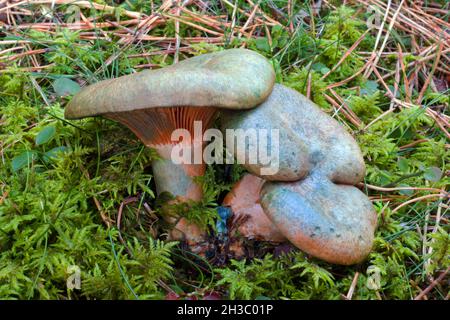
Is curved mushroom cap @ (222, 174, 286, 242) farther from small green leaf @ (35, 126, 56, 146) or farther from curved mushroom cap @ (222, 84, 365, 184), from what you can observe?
small green leaf @ (35, 126, 56, 146)

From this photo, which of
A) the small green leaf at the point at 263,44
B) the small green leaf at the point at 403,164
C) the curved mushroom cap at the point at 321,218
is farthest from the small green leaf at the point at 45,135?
the small green leaf at the point at 403,164

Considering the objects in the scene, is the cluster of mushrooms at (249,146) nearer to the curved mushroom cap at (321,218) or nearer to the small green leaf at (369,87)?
the curved mushroom cap at (321,218)

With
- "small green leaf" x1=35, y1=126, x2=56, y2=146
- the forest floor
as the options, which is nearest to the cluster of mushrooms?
the forest floor

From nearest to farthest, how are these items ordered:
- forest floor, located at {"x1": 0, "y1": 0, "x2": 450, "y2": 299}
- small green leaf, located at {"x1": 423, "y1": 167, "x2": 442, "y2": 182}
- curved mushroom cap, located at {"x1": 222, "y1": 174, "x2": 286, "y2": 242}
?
forest floor, located at {"x1": 0, "y1": 0, "x2": 450, "y2": 299}
curved mushroom cap, located at {"x1": 222, "y1": 174, "x2": 286, "y2": 242}
small green leaf, located at {"x1": 423, "y1": 167, "x2": 442, "y2": 182}

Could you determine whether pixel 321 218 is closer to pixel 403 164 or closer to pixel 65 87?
pixel 403 164

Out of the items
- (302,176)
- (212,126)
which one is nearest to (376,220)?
(302,176)

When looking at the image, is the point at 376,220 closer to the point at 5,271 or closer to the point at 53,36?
the point at 5,271

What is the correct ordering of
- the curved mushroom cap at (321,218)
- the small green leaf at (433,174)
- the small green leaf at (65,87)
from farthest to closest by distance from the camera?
the small green leaf at (65,87) < the small green leaf at (433,174) < the curved mushroom cap at (321,218)

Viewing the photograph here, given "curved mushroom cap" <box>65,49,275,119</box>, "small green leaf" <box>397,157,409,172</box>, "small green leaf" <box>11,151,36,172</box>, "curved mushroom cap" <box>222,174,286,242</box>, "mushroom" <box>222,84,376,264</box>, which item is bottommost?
"curved mushroom cap" <box>222,174,286,242</box>
